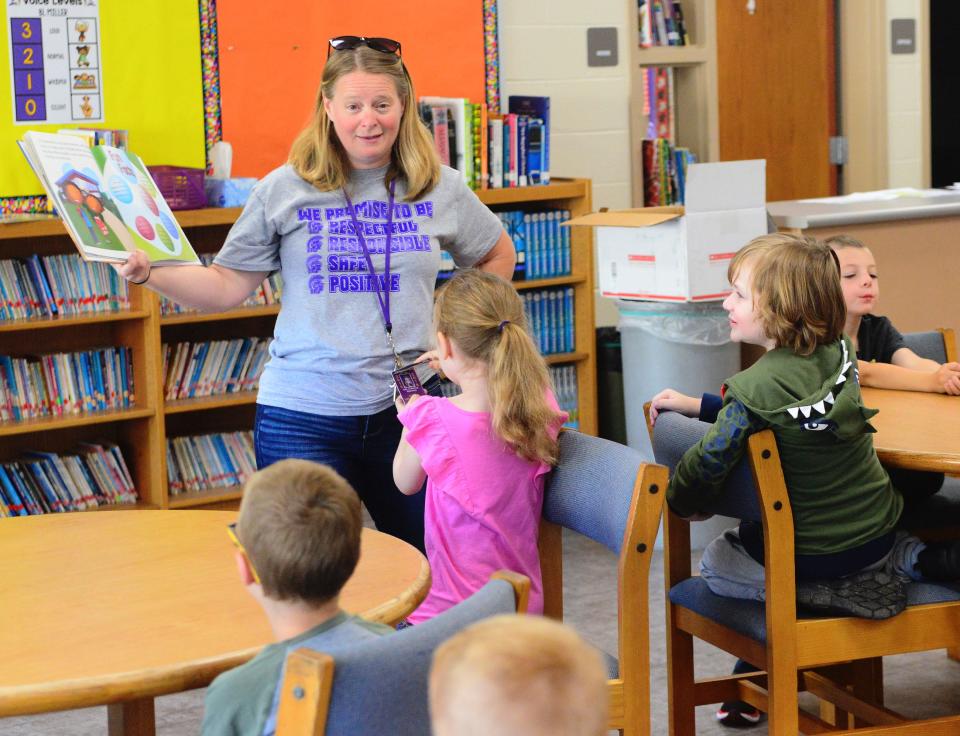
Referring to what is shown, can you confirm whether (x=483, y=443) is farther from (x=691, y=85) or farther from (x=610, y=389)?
(x=691, y=85)

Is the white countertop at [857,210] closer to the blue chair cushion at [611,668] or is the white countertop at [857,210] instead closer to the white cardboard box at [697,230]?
the white cardboard box at [697,230]

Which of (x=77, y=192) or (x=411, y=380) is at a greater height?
(x=77, y=192)

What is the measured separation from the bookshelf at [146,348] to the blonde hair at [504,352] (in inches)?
77.6

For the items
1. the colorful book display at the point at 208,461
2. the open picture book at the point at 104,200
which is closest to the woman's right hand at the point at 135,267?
the open picture book at the point at 104,200

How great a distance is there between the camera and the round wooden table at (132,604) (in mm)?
1614

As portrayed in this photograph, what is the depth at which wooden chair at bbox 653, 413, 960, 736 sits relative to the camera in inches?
95.5

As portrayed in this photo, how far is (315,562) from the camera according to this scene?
158 centimetres

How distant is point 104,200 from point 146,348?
5.80 ft

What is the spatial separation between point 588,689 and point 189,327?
3702 mm

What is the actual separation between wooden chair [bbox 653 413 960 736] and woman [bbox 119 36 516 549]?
527mm

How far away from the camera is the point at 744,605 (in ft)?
8.46

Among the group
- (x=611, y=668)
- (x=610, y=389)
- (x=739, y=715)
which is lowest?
(x=739, y=715)

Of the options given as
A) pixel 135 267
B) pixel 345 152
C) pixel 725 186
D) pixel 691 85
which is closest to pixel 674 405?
pixel 345 152

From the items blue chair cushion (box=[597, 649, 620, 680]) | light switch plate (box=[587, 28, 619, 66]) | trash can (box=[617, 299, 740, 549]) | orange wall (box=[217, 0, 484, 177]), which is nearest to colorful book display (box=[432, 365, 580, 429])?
trash can (box=[617, 299, 740, 549])
